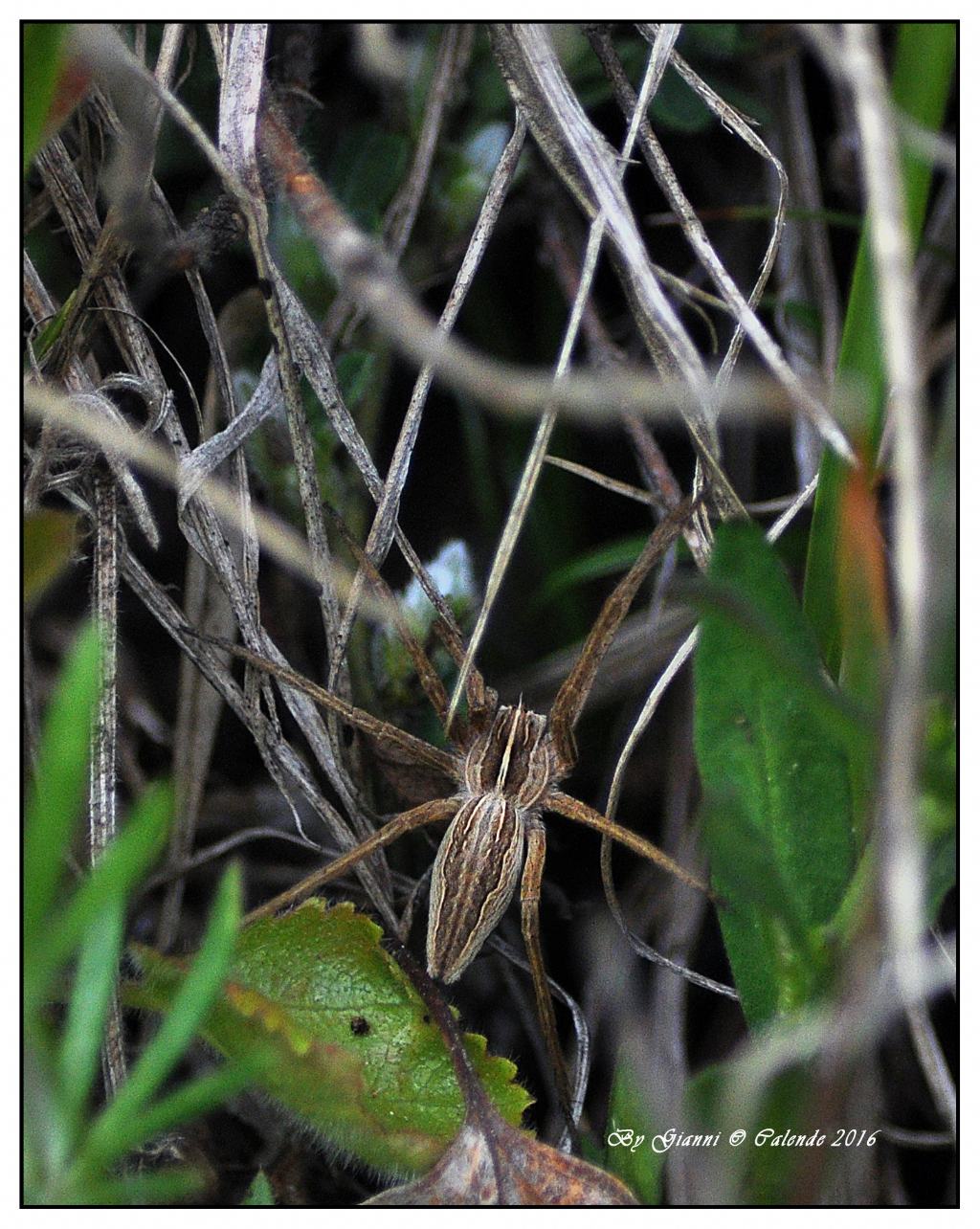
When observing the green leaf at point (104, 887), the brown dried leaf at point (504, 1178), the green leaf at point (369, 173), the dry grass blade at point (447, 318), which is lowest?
the brown dried leaf at point (504, 1178)

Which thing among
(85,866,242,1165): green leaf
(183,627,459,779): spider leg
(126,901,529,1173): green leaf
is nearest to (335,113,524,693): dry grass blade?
(183,627,459,779): spider leg

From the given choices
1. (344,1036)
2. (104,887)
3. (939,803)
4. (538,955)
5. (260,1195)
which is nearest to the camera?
(104,887)

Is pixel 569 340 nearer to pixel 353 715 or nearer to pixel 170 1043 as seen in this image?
pixel 353 715

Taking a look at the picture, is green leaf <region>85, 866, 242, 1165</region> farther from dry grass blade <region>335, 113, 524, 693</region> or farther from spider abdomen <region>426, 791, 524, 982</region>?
dry grass blade <region>335, 113, 524, 693</region>

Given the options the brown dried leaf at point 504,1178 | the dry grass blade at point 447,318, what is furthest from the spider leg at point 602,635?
the brown dried leaf at point 504,1178

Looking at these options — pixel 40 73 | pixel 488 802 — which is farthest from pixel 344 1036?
pixel 40 73

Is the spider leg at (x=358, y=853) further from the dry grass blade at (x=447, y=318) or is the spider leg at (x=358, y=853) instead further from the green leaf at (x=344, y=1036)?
the dry grass blade at (x=447, y=318)

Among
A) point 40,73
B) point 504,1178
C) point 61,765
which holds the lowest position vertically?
point 504,1178
